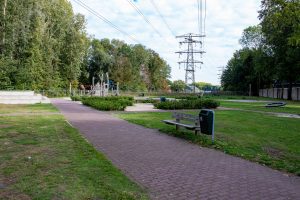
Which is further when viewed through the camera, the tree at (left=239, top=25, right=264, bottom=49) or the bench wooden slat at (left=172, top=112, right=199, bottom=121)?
the tree at (left=239, top=25, right=264, bottom=49)

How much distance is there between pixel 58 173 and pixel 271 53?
51753 millimetres

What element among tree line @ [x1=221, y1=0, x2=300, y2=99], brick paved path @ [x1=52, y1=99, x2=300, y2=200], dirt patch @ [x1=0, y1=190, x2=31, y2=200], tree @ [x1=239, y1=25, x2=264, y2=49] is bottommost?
brick paved path @ [x1=52, y1=99, x2=300, y2=200]

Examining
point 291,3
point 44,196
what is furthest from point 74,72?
point 44,196

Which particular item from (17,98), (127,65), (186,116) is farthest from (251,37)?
(186,116)

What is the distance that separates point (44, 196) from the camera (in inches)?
199

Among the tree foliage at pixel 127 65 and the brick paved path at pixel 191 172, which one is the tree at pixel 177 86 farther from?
the brick paved path at pixel 191 172

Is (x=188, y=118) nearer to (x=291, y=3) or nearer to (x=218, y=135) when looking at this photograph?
(x=218, y=135)

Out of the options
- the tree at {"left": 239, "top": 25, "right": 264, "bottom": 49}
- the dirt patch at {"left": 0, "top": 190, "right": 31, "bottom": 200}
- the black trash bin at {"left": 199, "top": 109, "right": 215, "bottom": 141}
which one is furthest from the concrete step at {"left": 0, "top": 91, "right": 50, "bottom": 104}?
the tree at {"left": 239, "top": 25, "right": 264, "bottom": 49}

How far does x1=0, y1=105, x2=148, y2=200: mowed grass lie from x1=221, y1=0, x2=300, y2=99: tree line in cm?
1163

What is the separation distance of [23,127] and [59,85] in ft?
170

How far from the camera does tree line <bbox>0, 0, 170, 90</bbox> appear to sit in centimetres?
4306

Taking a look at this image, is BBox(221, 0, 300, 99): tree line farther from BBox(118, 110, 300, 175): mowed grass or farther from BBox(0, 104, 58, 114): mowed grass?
BBox(0, 104, 58, 114): mowed grass

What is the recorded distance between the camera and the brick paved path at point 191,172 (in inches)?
219

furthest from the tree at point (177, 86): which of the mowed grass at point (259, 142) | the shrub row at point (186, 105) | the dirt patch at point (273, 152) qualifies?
the dirt patch at point (273, 152)
